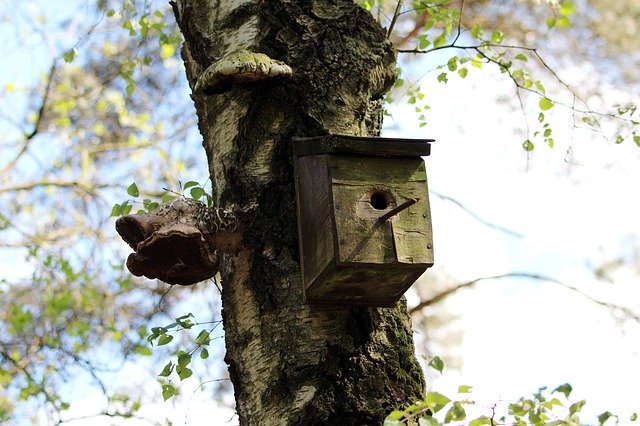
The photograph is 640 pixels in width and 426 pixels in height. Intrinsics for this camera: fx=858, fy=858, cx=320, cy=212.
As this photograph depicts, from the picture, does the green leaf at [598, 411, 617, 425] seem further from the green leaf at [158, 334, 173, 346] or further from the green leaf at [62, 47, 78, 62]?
the green leaf at [62, 47, 78, 62]

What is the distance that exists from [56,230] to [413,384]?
655cm

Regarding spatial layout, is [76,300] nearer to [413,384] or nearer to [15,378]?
[15,378]

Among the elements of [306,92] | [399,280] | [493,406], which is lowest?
[493,406]

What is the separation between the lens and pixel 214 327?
2.88 metres

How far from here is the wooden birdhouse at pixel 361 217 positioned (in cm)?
226

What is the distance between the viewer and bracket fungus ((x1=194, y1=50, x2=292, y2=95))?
2.46 metres

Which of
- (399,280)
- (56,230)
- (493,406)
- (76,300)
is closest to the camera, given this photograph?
(493,406)

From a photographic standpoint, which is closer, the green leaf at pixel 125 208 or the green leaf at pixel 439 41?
the green leaf at pixel 125 208

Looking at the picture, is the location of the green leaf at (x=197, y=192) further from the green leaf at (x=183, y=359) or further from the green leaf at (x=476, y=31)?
the green leaf at (x=476, y=31)

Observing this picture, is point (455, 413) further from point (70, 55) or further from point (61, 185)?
point (61, 185)

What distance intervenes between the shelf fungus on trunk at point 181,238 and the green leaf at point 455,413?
2.98 feet

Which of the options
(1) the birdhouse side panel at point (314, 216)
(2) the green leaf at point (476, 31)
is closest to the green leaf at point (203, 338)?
(1) the birdhouse side panel at point (314, 216)

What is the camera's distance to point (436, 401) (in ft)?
5.66

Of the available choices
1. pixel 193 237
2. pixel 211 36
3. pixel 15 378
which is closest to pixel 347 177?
pixel 193 237
